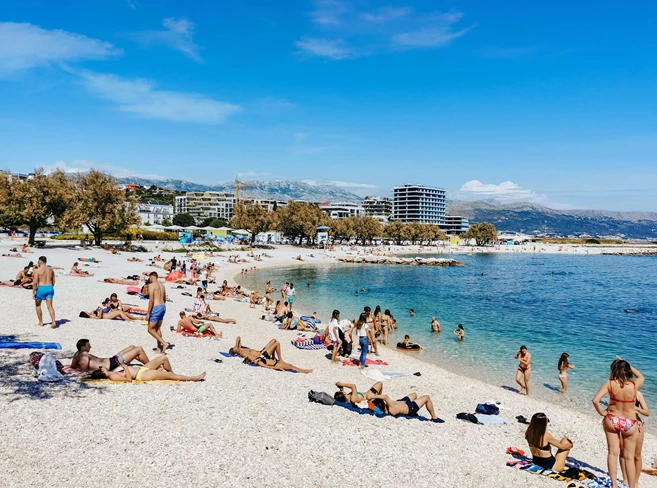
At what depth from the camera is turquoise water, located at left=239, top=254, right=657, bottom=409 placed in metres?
16.5

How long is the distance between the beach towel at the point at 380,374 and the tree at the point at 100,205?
138 feet

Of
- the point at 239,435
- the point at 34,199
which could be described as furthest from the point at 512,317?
the point at 34,199

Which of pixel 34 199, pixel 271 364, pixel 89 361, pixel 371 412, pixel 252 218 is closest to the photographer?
pixel 371 412

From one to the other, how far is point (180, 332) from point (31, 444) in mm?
9110

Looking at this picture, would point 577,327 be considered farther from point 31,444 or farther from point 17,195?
point 17,195

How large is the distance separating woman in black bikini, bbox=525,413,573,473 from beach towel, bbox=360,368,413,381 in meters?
5.65

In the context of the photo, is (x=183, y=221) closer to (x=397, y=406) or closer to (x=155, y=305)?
(x=155, y=305)

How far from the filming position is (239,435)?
729 centimetres

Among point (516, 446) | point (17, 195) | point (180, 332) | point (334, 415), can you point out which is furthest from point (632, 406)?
point (17, 195)

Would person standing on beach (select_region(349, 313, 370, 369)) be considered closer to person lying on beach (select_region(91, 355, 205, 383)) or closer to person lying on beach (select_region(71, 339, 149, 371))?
person lying on beach (select_region(91, 355, 205, 383))

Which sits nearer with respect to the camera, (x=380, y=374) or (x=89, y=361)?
(x=89, y=361)

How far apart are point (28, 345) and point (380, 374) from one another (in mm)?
9262

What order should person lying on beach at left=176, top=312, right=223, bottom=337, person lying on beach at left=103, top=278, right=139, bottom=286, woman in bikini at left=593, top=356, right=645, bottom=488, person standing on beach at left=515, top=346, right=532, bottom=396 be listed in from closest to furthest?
1. woman in bikini at left=593, top=356, right=645, bottom=488
2. person standing on beach at left=515, top=346, right=532, bottom=396
3. person lying on beach at left=176, top=312, right=223, bottom=337
4. person lying on beach at left=103, top=278, right=139, bottom=286

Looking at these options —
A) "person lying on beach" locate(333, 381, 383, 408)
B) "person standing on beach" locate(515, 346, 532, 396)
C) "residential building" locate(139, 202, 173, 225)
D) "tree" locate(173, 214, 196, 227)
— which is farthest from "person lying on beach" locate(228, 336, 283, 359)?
"residential building" locate(139, 202, 173, 225)
